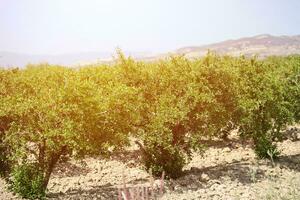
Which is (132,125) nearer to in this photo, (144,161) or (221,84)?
(144,161)

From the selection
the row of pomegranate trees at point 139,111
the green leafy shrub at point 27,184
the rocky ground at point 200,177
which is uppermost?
the row of pomegranate trees at point 139,111

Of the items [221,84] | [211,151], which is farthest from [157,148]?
[211,151]

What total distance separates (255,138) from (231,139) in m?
11.1

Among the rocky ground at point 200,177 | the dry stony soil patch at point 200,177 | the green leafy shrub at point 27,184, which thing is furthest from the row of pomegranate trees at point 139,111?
the rocky ground at point 200,177

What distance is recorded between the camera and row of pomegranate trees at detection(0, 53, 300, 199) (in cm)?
2483

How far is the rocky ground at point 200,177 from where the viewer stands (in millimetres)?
26909

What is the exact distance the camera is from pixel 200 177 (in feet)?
99.1

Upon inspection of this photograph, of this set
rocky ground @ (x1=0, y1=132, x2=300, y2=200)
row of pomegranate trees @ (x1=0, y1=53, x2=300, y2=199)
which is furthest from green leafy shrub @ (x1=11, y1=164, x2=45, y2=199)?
rocky ground @ (x1=0, y1=132, x2=300, y2=200)

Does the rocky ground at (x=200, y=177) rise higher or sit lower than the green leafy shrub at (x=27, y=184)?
lower

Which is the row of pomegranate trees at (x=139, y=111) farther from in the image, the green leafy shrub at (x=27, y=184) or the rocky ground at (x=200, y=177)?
the rocky ground at (x=200, y=177)

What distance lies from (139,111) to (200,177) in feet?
21.3

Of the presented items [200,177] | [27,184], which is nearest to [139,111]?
[200,177]

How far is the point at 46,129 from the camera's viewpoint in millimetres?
24047

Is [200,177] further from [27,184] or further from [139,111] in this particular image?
[27,184]
